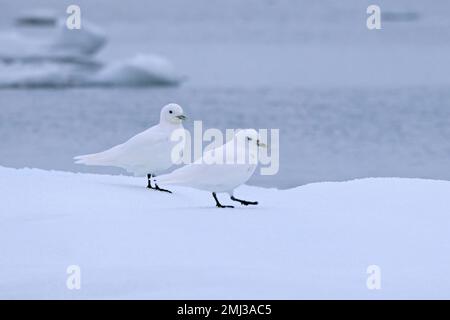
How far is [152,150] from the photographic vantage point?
5.79m

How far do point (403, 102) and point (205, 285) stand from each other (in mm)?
12169

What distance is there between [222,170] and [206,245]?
1.83 feet

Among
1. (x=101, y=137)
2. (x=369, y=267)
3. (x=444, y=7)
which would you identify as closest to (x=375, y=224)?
(x=369, y=267)

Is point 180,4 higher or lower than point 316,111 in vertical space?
higher

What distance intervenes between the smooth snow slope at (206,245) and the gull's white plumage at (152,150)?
0.15m

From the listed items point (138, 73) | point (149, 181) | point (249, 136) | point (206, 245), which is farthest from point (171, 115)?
point (138, 73)

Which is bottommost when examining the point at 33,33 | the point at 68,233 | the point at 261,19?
the point at 68,233

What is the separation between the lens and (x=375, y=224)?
5.17 m

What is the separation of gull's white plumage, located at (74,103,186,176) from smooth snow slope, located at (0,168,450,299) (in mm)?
151

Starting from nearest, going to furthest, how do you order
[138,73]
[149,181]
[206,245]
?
[206,245] → [149,181] → [138,73]

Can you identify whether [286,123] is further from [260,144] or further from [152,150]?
[260,144]

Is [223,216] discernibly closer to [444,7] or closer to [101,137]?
[101,137]

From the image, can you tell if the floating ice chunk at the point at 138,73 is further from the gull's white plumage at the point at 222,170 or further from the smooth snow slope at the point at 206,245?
the gull's white plumage at the point at 222,170

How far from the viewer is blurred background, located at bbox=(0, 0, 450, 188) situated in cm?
987
